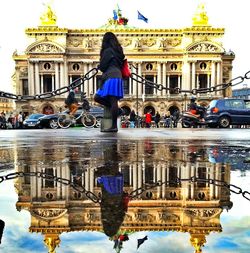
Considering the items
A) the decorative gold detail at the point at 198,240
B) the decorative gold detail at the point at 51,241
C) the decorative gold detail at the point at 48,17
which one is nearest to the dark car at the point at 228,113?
the decorative gold detail at the point at 198,240

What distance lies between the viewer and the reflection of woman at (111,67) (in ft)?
29.5

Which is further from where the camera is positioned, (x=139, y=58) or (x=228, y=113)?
(x=139, y=58)

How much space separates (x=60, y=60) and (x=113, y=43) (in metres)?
49.3

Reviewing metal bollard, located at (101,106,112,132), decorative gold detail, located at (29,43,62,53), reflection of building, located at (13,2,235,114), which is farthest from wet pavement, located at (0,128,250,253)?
decorative gold detail, located at (29,43,62,53)

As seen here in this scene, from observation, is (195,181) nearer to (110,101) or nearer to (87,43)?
(110,101)

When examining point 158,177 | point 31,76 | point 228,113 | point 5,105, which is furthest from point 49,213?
point 5,105

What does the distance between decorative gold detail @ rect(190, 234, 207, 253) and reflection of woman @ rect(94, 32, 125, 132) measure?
7568 mm

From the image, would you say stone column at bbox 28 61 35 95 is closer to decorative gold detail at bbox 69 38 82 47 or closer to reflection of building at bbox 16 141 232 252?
decorative gold detail at bbox 69 38 82 47

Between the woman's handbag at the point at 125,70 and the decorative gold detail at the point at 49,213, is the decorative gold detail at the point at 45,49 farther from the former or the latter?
the decorative gold detail at the point at 49,213

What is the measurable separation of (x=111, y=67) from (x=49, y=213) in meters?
7.35

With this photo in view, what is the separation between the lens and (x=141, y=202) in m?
2.34

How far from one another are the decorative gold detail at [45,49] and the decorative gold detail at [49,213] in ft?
184

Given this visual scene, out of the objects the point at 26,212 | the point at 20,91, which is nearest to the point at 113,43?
the point at 26,212

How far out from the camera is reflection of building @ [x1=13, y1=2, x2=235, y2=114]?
5631cm
